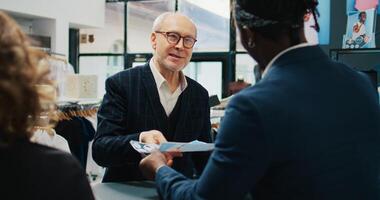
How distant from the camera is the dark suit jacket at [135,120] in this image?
1869 mm

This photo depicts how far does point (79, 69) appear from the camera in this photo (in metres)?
7.90

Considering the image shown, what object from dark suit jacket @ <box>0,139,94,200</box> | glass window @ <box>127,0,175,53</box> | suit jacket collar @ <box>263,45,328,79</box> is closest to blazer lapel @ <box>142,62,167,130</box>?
suit jacket collar @ <box>263,45,328,79</box>

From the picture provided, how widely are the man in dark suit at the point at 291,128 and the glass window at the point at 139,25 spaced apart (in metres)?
6.42

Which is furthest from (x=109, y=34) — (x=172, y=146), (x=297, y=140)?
(x=297, y=140)

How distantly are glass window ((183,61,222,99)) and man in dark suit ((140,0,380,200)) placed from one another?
5.84 m

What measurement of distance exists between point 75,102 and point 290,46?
3.56m

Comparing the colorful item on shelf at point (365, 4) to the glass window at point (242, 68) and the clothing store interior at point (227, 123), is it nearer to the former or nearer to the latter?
the clothing store interior at point (227, 123)

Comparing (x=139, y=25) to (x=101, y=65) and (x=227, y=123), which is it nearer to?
(x=101, y=65)

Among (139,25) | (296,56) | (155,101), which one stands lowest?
(155,101)

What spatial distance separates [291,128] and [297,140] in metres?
0.03

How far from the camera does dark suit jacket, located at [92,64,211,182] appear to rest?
6.13 feet

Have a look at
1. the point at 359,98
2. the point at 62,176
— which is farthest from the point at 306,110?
the point at 62,176

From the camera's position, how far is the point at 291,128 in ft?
3.20

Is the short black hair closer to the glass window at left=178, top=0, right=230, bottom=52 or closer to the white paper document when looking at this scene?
the white paper document
